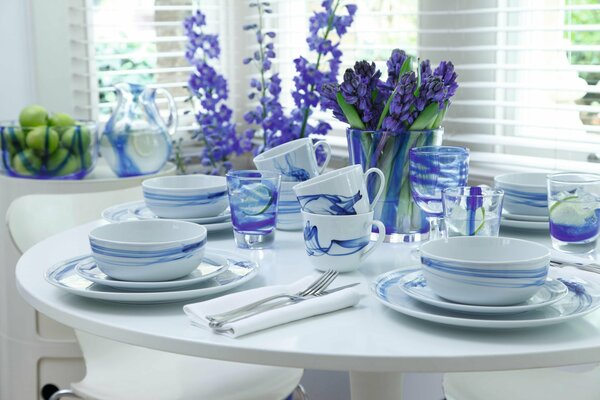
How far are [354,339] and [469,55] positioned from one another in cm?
154

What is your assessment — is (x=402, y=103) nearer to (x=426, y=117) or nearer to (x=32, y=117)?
(x=426, y=117)

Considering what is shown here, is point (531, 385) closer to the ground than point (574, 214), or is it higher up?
closer to the ground

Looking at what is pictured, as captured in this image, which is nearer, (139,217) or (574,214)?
(574,214)

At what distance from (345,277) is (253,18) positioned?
1.88 metres

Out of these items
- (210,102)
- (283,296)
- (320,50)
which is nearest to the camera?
(283,296)

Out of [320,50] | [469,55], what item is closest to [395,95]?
[320,50]

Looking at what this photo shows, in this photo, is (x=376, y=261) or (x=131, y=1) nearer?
(x=376, y=261)

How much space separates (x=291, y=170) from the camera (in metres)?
1.47

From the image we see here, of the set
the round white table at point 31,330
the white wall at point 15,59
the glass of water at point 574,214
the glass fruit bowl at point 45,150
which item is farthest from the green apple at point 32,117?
the glass of water at point 574,214

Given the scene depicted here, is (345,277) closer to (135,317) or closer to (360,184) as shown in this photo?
(360,184)

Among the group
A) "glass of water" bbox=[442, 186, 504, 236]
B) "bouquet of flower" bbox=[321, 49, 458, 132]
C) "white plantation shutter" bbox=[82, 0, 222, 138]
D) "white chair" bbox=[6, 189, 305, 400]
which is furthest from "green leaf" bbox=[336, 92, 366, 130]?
"white plantation shutter" bbox=[82, 0, 222, 138]

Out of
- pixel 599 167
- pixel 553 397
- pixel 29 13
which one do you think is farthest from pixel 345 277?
pixel 29 13

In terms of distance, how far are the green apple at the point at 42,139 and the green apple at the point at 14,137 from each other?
16 millimetres

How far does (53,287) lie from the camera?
1.17m
